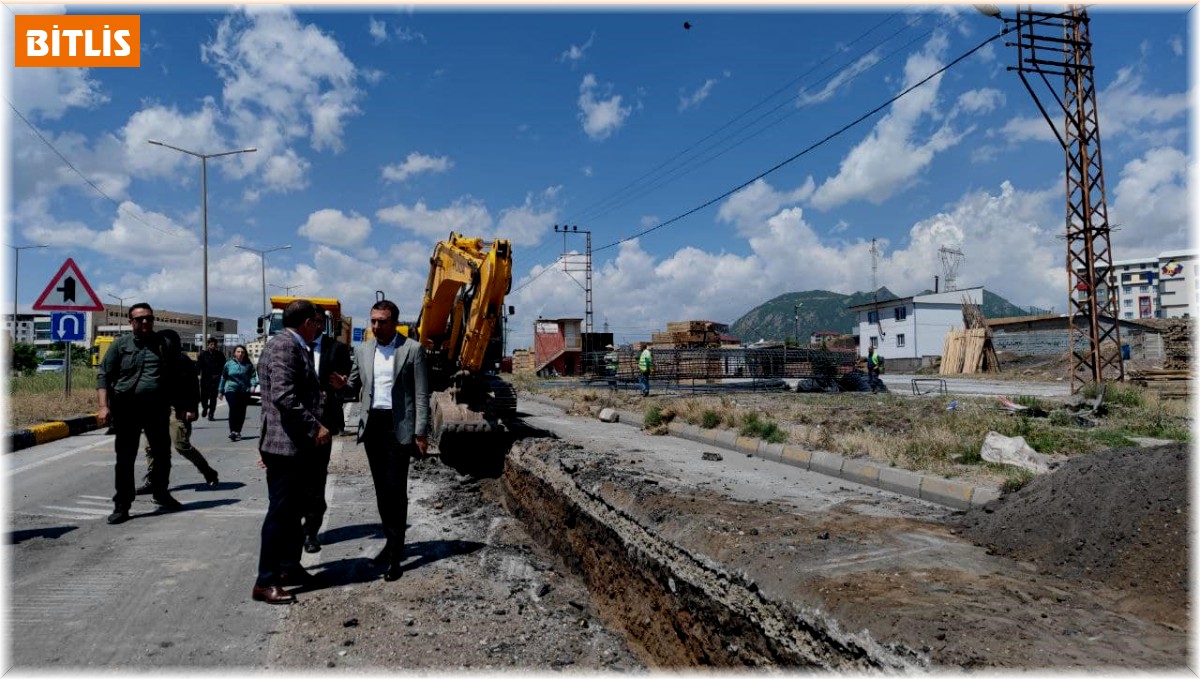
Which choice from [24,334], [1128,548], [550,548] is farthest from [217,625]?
[24,334]

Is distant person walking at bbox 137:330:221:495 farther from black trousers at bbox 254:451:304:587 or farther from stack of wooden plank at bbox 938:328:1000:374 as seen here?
stack of wooden plank at bbox 938:328:1000:374

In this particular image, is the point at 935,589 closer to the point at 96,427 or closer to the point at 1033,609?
the point at 1033,609

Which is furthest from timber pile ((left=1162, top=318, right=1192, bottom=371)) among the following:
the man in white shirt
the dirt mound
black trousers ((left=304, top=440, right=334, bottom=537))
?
black trousers ((left=304, top=440, right=334, bottom=537))

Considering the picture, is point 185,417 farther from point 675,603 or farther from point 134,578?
point 675,603

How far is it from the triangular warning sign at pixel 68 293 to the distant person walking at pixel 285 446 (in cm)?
953

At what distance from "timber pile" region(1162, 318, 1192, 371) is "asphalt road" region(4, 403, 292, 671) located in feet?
83.6

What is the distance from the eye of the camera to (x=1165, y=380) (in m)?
20.0

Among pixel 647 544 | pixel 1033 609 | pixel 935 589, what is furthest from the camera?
pixel 647 544

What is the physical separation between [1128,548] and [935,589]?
1.35 m

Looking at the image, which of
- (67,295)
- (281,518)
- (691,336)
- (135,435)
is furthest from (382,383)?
(691,336)

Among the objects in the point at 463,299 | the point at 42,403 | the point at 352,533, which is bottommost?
the point at 352,533

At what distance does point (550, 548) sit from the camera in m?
6.55

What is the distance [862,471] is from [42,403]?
15.3 meters

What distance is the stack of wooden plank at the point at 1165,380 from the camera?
1814 cm
